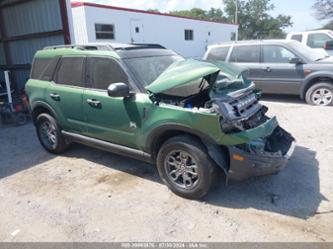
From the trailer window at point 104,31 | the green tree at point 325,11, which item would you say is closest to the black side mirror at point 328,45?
the trailer window at point 104,31

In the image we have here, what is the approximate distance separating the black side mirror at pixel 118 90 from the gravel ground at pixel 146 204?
1.26 metres

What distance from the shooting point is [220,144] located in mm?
3189

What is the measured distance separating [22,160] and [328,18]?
1510 inches

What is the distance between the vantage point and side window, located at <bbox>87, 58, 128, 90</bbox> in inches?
156

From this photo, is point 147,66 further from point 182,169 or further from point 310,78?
point 310,78

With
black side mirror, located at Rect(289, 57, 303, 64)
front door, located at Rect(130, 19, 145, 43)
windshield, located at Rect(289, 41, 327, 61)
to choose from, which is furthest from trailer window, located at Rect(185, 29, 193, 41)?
black side mirror, located at Rect(289, 57, 303, 64)

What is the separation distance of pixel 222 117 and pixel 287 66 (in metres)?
5.55

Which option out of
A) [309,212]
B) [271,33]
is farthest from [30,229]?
[271,33]

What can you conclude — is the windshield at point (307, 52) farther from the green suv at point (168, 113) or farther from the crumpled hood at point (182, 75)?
the crumpled hood at point (182, 75)

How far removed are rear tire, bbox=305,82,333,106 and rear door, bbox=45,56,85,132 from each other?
5.87 meters

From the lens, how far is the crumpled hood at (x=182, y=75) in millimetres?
3273

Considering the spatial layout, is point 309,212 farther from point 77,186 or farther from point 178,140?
point 77,186

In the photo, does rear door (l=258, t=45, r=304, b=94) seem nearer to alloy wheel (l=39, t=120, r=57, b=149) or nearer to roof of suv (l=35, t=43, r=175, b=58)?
roof of suv (l=35, t=43, r=175, b=58)

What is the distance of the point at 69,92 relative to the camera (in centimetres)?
457
